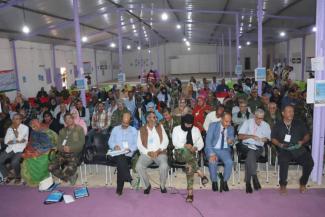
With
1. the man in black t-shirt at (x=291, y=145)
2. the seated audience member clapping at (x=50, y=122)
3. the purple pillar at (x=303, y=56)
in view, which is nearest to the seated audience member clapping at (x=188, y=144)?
the man in black t-shirt at (x=291, y=145)

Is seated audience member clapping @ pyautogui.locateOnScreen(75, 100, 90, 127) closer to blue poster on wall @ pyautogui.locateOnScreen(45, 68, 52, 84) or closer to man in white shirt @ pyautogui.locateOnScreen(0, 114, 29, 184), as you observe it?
man in white shirt @ pyautogui.locateOnScreen(0, 114, 29, 184)

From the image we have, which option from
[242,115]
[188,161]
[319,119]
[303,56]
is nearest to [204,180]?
[188,161]

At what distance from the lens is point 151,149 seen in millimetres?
5012

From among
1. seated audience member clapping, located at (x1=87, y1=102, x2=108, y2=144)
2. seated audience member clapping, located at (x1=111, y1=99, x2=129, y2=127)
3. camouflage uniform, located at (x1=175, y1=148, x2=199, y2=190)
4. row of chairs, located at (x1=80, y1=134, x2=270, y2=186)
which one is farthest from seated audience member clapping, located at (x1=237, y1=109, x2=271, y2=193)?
seated audience member clapping, located at (x1=87, y1=102, x2=108, y2=144)

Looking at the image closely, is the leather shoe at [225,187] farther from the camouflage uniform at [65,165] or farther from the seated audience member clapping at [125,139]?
the camouflage uniform at [65,165]

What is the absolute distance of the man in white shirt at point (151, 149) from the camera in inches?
191

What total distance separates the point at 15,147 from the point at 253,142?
13.7 ft

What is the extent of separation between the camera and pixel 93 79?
23.8 meters

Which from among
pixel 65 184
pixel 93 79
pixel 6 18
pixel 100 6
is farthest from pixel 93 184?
pixel 93 79

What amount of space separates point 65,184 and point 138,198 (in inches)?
58.0

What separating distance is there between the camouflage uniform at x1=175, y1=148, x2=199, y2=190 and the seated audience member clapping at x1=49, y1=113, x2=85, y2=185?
5.71 ft

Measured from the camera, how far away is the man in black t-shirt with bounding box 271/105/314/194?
466 centimetres

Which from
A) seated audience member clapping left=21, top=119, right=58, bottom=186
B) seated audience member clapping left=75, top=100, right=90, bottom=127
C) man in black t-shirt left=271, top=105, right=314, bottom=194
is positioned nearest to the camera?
man in black t-shirt left=271, top=105, right=314, bottom=194

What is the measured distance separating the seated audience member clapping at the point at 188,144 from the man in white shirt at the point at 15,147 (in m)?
2.77
